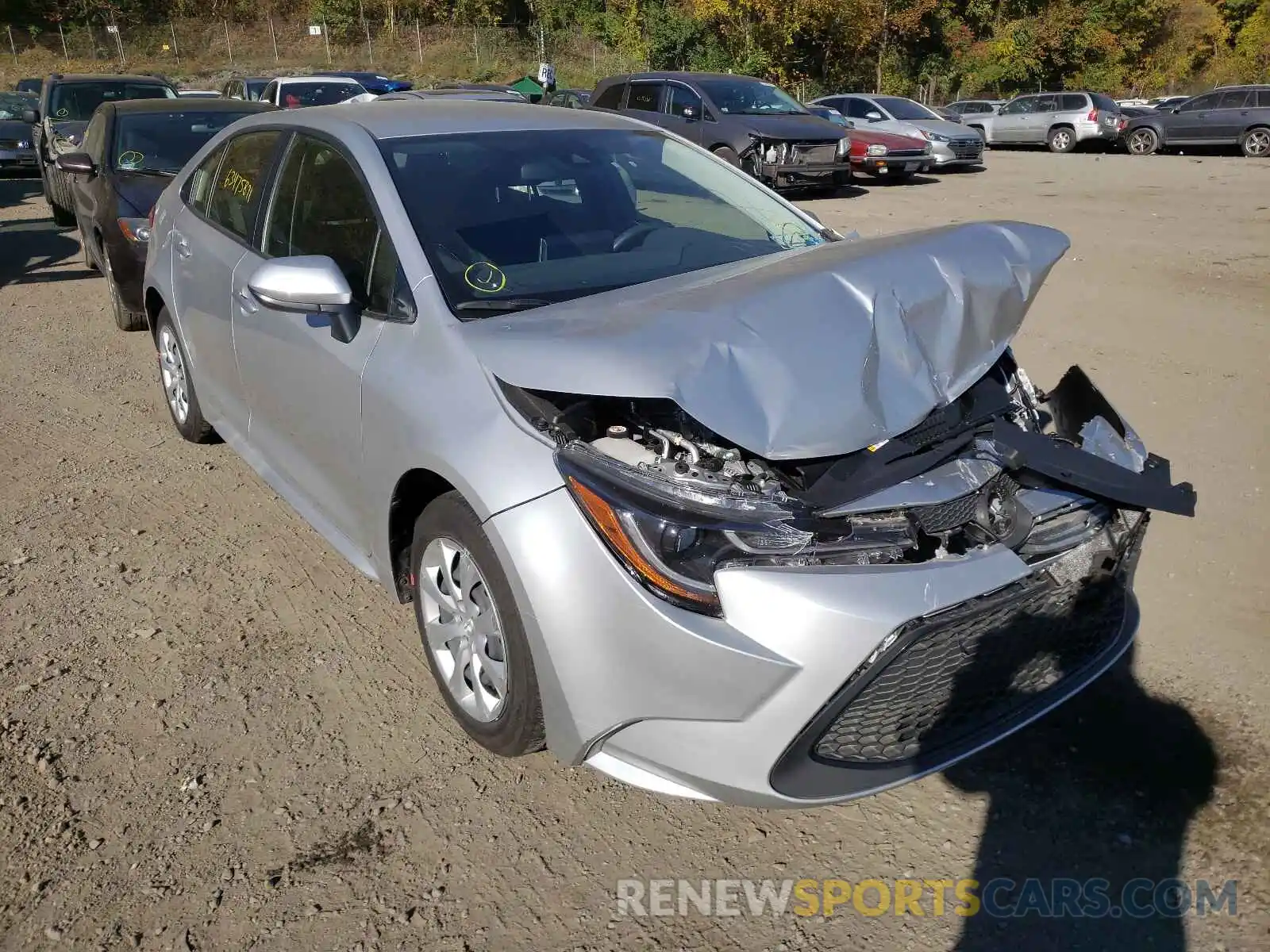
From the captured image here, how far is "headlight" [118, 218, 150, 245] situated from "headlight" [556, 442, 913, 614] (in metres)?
5.75

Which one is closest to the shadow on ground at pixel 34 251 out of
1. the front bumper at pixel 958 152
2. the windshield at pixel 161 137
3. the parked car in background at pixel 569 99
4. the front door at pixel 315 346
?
the windshield at pixel 161 137

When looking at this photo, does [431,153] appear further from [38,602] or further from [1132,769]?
[1132,769]

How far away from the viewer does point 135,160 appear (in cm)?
762

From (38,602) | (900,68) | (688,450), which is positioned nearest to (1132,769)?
(688,450)

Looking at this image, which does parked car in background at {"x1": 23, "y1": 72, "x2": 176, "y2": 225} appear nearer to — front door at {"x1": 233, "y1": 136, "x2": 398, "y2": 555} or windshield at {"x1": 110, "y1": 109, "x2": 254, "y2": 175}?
windshield at {"x1": 110, "y1": 109, "x2": 254, "y2": 175}

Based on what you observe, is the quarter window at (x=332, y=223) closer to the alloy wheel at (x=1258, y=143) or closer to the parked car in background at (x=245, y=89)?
the parked car in background at (x=245, y=89)

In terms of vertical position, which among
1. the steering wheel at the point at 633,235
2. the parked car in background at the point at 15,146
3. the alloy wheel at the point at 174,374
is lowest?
the parked car in background at the point at 15,146

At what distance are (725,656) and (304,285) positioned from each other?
5.64 ft

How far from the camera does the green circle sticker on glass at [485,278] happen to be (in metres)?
3.07

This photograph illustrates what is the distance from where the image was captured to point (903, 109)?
2056 cm

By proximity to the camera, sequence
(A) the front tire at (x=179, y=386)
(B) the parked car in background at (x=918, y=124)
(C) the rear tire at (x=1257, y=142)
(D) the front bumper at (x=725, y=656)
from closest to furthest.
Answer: (D) the front bumper at (x=725, y=656)
(A) the front tire at (x=179, y=386)
(B) the parked car in background at (x=918, y=124)
(C) the rear tire at (x=1257, y=142)

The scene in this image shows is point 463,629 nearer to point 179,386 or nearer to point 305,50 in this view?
point 179,386

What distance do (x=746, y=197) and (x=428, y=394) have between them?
1.90 meters

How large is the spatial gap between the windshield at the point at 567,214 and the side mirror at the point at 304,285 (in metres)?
0.30
